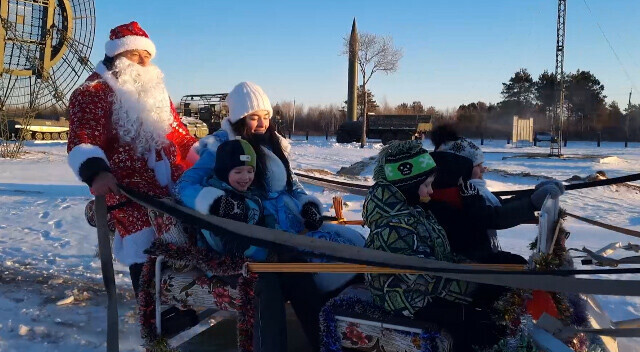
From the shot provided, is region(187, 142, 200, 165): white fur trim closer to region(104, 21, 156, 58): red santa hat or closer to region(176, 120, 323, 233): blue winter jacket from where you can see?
region(176, 120, 323, 233): blue winter jacket

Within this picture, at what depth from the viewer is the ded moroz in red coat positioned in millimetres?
3236

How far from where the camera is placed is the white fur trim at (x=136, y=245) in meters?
3.32

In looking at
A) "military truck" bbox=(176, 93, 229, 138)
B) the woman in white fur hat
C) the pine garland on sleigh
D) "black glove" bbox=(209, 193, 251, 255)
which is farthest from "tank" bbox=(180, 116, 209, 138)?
the pine garland on sleigh

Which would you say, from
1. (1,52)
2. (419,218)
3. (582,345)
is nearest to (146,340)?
(419,218)

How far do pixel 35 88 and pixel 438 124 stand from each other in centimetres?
1573

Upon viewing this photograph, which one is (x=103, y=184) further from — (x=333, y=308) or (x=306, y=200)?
(x=333, y=308)

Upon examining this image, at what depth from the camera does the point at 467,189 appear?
10.5ft

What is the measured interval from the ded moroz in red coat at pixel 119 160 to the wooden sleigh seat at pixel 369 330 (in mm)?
1301

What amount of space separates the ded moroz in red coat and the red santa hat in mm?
141

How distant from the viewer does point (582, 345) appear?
2.24 metres

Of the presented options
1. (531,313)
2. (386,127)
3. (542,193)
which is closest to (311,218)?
(542,193)

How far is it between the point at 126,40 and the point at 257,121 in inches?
37.3

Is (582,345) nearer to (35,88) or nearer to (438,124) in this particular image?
(438,124)

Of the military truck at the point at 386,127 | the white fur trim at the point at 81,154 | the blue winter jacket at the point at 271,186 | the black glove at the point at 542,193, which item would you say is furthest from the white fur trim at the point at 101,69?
the military truck at the point at 386,127
